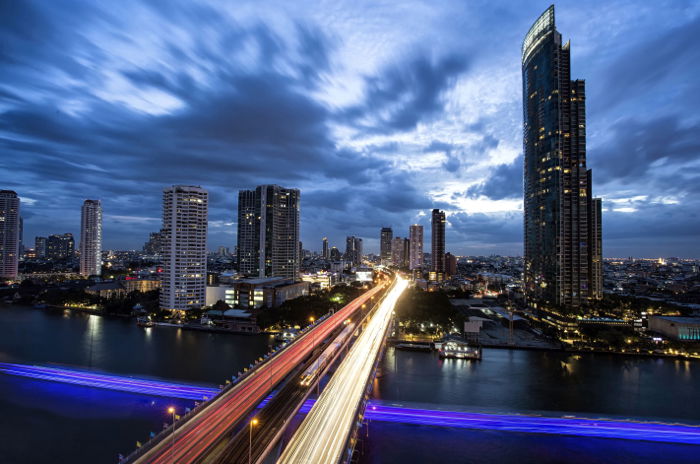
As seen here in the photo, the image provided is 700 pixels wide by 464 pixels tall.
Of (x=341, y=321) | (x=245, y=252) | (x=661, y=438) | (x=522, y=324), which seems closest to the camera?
(x=661, y=438)

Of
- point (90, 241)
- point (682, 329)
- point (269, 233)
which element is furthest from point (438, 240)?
point (90, 241)

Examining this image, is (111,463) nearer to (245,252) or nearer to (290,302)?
(290,302)

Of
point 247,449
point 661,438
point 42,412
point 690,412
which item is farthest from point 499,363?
point 42,412

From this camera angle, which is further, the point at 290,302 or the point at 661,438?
the point at 290,302

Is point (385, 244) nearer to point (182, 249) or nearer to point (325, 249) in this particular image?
point (325, 249)

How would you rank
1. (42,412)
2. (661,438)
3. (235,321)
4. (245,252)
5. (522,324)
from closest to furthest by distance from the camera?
(661,438) → (42,412) → (235,321) → (522,324) → (245,252)

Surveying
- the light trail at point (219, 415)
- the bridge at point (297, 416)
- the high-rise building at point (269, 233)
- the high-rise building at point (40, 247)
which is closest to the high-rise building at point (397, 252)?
the high-rise building at point (269, 233)

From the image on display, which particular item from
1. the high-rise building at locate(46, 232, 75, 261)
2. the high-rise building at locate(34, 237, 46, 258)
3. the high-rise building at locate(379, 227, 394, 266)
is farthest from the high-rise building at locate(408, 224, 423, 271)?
the high-rise building at locate(34, 237, 46, 258)
